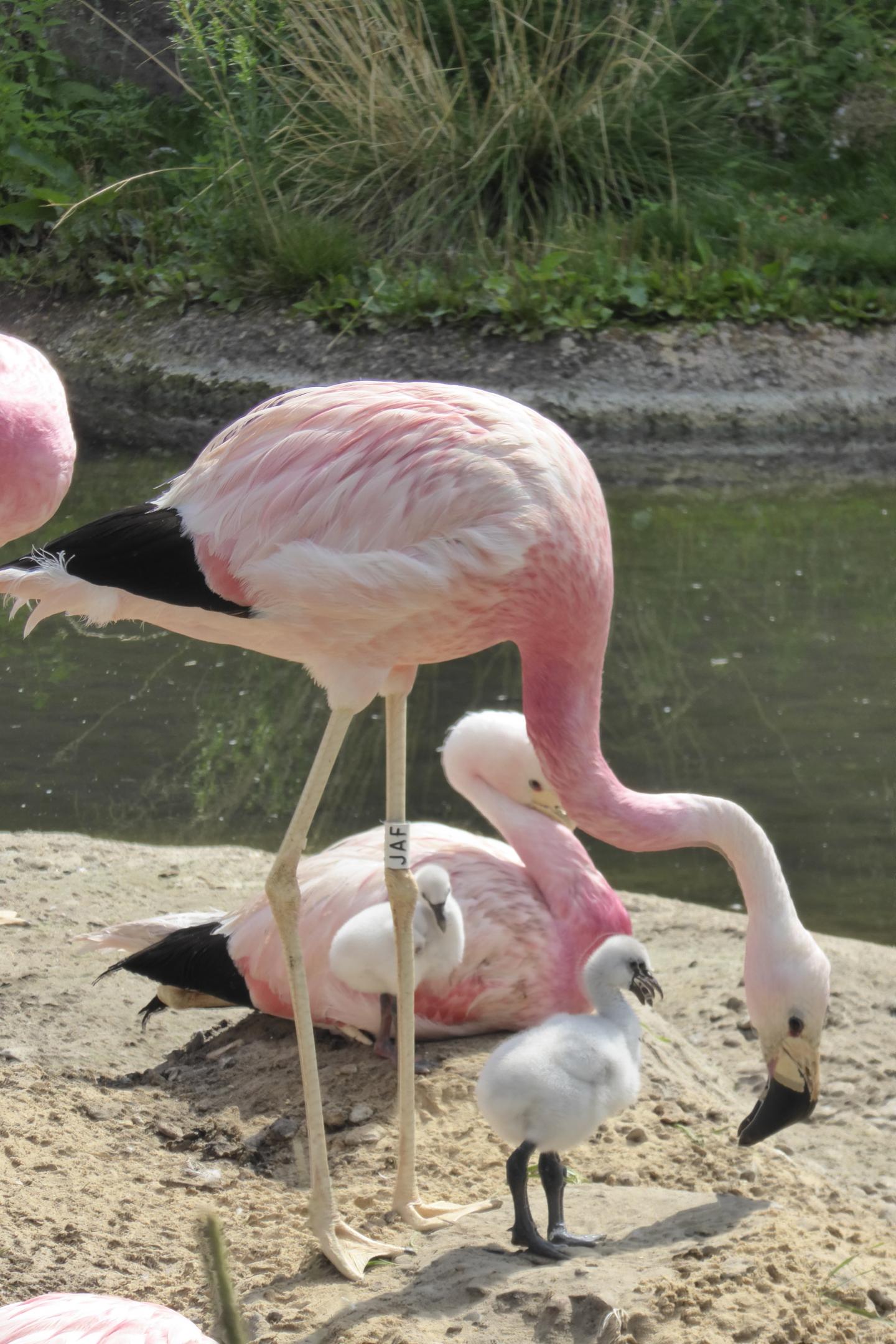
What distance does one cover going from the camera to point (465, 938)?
351cm

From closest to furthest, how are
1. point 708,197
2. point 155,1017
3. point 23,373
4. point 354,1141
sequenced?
point 354,1141 < point 23,373 < point 155,1017 < point 708,197

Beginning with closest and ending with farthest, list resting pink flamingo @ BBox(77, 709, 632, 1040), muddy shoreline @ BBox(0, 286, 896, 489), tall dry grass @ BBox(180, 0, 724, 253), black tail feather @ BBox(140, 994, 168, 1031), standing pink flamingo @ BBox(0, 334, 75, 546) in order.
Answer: standing pink flamingo @ BBox(0, 334, 75, 546) → resting pink flamingo @ BBox(77, 709, 632, 1040) → black tail feather @ BBox(140, 994, 168, 1031) → muddy shoreline @ BBox(0, 286, 896, 489) → tall dry grass @ BBox(180, 0, 724, 253)

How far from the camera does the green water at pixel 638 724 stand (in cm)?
492

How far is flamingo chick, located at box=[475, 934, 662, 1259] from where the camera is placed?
104 inches

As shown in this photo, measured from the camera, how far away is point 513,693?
19.7 feet

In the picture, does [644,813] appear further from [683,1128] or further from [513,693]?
[513,693]

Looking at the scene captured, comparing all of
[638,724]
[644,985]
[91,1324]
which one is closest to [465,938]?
[644,985]

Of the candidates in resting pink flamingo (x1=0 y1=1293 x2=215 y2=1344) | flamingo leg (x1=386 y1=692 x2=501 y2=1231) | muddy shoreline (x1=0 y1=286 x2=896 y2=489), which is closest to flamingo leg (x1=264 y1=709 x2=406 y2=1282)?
flamingo leg (x1=386 y1=692 x2=501 y2=1231)

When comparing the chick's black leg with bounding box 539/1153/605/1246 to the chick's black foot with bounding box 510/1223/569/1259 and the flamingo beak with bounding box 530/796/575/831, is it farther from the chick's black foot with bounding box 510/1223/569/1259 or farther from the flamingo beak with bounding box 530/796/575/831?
the flamingo beak with bounding box 530/796/575/831

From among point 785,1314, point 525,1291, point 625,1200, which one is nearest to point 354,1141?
point 625,1200

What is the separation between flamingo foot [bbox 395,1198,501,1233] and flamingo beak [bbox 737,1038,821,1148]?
20.8 inches

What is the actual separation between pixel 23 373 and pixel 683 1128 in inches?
85.4

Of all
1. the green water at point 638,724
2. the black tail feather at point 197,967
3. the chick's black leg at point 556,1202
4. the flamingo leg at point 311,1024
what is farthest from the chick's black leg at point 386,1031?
the green water at point 638,724

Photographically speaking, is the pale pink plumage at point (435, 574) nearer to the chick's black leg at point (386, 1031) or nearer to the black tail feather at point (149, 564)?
the black tail feather at point (149, 564)
